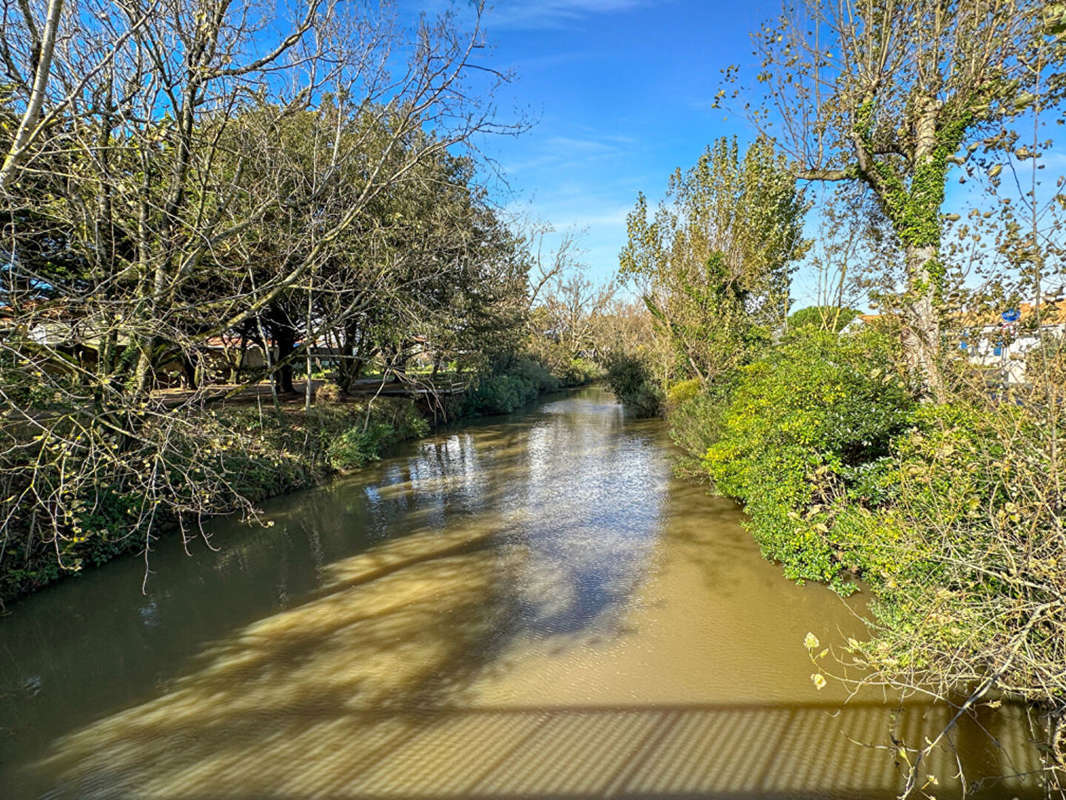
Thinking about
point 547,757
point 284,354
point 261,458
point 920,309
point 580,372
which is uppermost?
point 284,354

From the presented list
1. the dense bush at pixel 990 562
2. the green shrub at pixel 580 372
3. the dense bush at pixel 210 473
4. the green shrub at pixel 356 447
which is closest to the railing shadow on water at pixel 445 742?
the dense bush at pixel 990 562

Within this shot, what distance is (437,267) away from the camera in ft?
45.8

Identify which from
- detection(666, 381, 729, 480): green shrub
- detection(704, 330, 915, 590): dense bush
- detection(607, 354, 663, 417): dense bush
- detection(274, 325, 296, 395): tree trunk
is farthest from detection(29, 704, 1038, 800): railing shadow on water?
detection(607, 354, 663, 417): dense bush

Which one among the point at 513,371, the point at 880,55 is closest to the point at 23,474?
the point at 880,55

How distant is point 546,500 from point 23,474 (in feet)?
25.6

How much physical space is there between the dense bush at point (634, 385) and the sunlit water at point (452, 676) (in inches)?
465

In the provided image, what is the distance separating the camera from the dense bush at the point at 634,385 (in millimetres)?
20781

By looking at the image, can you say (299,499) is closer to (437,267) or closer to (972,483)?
(437,267)

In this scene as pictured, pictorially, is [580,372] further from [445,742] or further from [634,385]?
[445,742]

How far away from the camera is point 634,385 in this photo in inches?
904

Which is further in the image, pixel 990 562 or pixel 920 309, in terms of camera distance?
pixel 920 309

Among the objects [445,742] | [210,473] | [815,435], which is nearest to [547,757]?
[445,742]

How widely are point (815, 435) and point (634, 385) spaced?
16.6 m

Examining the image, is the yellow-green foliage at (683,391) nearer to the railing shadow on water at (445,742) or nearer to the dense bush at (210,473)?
Result: the dense bush at (210,473)
